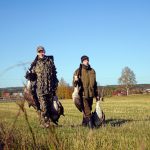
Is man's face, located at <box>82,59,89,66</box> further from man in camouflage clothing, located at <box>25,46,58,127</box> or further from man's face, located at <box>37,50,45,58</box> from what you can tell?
man's face, located at <box>37,50,45,58</box>

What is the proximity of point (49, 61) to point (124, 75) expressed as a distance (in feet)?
472

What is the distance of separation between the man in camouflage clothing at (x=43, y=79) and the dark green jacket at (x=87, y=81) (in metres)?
0.87

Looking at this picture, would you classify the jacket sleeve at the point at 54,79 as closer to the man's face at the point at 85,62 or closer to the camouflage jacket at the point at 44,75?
the camouflage jacket at the point at 44,75

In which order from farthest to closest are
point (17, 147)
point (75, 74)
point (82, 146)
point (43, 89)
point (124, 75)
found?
point (124, 75), point (75, 74), point (43, 89), point (82, 146), point (17, 147)

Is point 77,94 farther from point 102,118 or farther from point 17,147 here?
point 17,147

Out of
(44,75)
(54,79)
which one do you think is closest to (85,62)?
(54,79)

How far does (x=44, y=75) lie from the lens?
12.1 metres

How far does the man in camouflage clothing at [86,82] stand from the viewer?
12.7 m

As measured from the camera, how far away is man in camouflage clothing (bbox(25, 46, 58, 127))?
474 inches

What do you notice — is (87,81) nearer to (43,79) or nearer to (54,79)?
(54,79)

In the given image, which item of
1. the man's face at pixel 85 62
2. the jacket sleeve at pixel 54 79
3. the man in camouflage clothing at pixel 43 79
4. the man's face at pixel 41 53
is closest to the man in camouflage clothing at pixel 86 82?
the man's face at pixel 85 62

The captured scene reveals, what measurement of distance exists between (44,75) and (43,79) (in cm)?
10

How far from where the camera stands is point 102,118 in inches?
499

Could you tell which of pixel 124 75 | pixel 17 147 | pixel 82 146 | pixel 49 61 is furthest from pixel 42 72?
pixel 124 75
